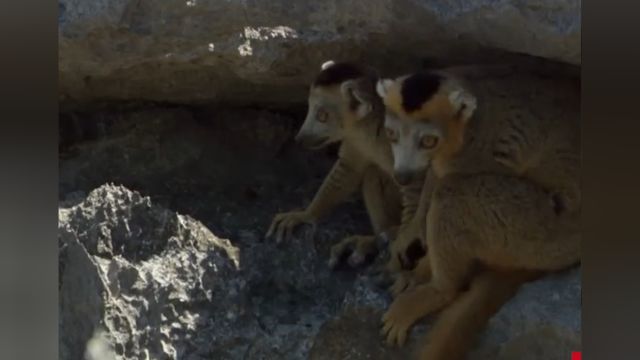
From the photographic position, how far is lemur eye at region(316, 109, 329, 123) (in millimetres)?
3236

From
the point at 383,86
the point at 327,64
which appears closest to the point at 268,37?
the point at 327,64

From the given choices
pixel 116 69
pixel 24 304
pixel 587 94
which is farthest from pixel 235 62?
pixel 587 94

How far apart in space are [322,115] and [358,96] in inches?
5.8

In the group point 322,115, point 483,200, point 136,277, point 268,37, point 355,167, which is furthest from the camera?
point 355,167

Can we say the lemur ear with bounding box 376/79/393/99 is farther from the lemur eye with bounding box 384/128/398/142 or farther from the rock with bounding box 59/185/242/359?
the rock with bounding box 59/185/242/359

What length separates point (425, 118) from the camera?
283 centimetres

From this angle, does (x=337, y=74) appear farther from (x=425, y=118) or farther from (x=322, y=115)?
(x=425, y=118)

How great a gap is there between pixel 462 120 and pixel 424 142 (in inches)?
5.1

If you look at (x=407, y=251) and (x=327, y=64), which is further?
(x=327, y=64)

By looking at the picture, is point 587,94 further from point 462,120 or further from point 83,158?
point 83,158

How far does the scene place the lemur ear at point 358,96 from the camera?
313 cm

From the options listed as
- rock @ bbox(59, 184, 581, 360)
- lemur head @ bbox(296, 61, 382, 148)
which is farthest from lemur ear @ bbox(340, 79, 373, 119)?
rock @ bbox(59, 184, 581, 360)

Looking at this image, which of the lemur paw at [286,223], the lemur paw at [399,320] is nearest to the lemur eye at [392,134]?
the lemur paw at [399,320]

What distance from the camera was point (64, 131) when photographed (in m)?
3.61
